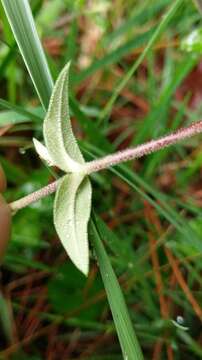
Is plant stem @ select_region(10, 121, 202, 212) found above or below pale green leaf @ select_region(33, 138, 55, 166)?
below

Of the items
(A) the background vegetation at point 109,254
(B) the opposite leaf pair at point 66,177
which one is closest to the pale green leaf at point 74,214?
(B) the opposite leaf pair at point 66,177

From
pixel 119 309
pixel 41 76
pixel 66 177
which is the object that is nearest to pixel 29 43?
pixel 41 76

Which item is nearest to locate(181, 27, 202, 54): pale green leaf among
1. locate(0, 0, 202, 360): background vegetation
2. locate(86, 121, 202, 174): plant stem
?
locate(0, 0, 202, 360): background vegetation

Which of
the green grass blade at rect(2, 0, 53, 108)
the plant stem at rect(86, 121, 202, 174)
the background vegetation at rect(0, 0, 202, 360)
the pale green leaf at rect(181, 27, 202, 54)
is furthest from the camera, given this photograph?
the background vegetation at rect(0, 0, 202, 360)

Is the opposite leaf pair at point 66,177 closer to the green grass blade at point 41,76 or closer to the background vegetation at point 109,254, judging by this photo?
the green grass blade at point 41,76

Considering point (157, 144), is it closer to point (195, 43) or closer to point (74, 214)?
point (74, 214)

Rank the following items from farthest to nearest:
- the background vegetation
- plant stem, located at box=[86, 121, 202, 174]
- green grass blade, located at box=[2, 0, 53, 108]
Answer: the background vegetation, green grass blade, located at box=[2, 0, 53, 108], plant stem, located at box=[86, 121, 202, 174]

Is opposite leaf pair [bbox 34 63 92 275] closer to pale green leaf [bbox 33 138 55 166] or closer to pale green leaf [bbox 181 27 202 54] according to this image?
pale green leaf [bbox 33 138 55 166]

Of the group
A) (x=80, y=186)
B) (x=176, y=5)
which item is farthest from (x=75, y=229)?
(x=176, y=5)
